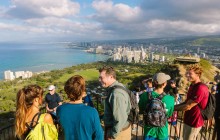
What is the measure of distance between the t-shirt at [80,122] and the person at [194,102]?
4.73 ft

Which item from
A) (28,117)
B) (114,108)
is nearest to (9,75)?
(28,117)

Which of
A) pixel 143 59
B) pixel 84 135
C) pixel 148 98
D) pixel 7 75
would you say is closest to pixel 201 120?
pixel 148 98

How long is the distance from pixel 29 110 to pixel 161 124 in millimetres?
1764

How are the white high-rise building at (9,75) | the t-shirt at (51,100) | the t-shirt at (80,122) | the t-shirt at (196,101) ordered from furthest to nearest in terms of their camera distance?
the white high-rise building at (9,75), the t-shirt at (51,100), the t-shirt at (196,101), the t-shirt at (80,122)

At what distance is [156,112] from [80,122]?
1105 mm

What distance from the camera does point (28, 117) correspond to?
245 centimetres

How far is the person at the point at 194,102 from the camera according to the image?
3.05 metres

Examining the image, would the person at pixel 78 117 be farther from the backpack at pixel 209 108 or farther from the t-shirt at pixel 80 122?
the backpack at pixel 209 108

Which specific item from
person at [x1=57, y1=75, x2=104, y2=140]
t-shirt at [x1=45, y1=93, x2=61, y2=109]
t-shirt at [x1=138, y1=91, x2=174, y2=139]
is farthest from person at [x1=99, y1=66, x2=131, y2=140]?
t-shirt at [x1=45, y1=93, x2=61, y2=109]

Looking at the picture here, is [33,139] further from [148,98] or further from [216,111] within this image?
[216,111]

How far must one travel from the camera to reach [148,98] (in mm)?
2893

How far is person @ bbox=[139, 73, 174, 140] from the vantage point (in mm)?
2820

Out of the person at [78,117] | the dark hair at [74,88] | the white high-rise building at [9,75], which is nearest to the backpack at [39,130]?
the person at [78,117]

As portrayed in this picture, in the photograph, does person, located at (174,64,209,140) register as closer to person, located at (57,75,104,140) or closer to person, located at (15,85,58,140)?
person, located at (57,75,104,140)
